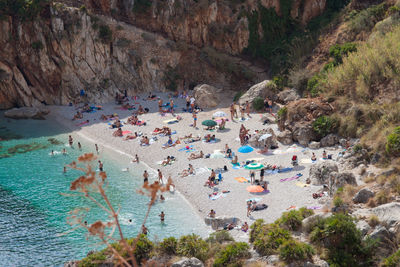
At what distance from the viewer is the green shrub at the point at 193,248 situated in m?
18.3

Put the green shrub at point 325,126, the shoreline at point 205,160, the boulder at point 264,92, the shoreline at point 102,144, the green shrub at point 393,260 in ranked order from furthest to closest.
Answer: the boulder at point 264,92
the green shrub at point 325,126
the shoreline at point 102,144
the shoreline at point 205,160
the green shrub at point 393,260

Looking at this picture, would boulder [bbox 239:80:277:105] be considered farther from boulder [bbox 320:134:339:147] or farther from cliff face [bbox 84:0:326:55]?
boulder [bbox 320:134:339:147]

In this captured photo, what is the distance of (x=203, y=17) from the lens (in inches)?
1914

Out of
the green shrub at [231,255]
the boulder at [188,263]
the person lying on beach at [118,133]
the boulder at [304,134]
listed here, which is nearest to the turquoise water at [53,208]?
the boulder at [188,263]

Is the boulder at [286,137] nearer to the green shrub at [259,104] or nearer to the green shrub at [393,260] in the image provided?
the green shrub at [259,104]

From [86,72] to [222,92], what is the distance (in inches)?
631

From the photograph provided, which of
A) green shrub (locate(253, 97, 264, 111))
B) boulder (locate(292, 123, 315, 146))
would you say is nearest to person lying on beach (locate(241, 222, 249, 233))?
boulder (locate(292, 123, 315, 146))

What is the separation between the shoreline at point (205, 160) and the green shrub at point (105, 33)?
7.78 m

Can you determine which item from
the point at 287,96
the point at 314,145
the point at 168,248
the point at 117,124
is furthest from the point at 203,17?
the point at 168,248

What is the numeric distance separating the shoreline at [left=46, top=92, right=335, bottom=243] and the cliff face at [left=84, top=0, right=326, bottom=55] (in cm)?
797

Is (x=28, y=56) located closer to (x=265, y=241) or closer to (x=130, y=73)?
(x=130, y=73)

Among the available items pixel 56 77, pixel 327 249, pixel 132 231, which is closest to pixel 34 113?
pixel 56 77

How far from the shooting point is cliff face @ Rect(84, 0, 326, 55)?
157 feet

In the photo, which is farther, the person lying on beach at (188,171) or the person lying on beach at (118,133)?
the person lying on beach at (118,133)
